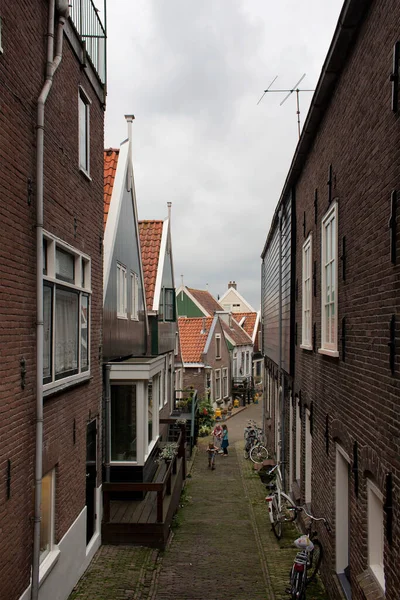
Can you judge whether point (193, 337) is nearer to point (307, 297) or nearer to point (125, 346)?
point (125, 346)

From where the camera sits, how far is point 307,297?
10445mm

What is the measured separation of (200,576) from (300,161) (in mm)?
7284

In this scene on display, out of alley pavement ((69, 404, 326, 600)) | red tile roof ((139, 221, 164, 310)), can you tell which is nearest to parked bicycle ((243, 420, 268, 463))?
alley pavement ((69, 404, 326, 600))

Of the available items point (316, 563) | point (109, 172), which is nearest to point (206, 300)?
point (109, 172)

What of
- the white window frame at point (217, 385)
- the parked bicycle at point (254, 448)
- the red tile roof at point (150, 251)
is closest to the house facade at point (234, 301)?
the white window frame at point (217, 385)

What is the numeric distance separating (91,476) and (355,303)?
215 inches

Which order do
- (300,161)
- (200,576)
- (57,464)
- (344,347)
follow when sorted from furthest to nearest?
(300,161) < (200,576) < (57,464) < (344,347)

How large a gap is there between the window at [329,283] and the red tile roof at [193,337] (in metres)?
25.5

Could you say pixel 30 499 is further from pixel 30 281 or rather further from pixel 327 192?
pixel 327 192

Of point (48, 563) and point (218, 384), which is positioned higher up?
point (48, 563)

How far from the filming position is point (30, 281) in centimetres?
620

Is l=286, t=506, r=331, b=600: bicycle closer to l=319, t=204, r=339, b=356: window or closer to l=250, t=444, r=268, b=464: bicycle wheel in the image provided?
l=319, t=204, r=339, b=356: window

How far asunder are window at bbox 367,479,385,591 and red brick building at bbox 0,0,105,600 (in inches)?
133

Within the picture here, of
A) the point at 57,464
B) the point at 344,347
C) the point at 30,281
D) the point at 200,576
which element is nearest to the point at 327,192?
the point at 344,347
